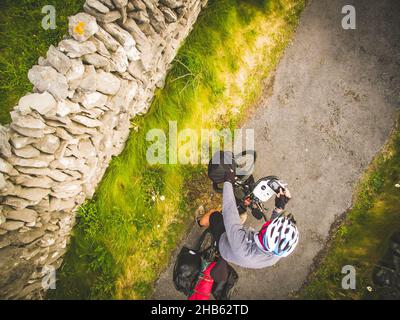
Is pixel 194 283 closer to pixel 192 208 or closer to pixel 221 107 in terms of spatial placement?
pixel 192 208

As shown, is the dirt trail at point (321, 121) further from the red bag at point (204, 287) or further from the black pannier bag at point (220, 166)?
the black pannier bag at point (220, 166)

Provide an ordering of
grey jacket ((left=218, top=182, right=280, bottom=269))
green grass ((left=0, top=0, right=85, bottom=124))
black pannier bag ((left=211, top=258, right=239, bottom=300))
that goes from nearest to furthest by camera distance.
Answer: grey jacket ((left=218, top=182, right=280, bottom=269)) → green grass ((left=0, top=0, right=85, bottom=124)) → black pannier bag ((left=211, top=258, right=239, bottom=300))

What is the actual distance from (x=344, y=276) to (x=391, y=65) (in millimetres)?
4239

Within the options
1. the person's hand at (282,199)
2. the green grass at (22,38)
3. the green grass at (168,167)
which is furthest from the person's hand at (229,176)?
the green grass at (22,38)

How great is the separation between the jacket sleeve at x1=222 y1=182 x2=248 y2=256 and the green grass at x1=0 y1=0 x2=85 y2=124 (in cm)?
338

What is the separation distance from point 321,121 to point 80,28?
180 inches

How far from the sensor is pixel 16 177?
11.5ft

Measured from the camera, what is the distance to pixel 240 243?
13.1ft

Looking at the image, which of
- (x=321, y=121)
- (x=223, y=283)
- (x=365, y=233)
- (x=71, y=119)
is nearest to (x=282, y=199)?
(x=223, y=283)

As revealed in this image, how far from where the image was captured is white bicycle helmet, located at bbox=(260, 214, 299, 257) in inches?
146

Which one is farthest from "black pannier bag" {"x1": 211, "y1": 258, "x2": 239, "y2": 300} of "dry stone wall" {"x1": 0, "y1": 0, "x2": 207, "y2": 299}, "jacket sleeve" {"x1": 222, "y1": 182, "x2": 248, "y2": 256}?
"dry stone wall" {"x1": 0, "y1": 0, "x2": 207, "y2": 299}

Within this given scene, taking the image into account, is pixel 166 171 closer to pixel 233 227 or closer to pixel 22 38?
pixel 233 227

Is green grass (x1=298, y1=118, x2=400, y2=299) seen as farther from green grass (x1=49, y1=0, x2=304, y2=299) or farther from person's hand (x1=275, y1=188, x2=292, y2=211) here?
green grass (x1=49, y1=0, x2=304, y2=299)
